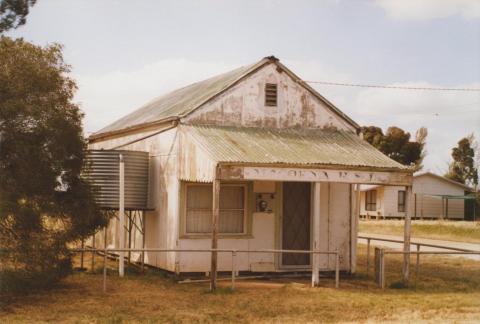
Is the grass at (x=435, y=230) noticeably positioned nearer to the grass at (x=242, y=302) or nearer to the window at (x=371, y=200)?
the window at (x=371, y=200)

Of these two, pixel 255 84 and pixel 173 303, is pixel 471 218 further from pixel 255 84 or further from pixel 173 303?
pixel 173 303

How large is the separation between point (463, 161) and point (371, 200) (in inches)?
679

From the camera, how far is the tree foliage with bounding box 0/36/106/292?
12.5m

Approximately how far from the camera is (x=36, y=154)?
1288 cm

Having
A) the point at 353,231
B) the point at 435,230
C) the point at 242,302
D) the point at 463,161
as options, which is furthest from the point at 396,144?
the point at 242,302

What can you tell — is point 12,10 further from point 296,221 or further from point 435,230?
point 435,230

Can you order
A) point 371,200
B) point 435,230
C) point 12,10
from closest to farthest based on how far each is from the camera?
1. point 12,10
2. point 435,230
3. point 371,200

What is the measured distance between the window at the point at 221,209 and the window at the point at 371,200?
33759 millimetres

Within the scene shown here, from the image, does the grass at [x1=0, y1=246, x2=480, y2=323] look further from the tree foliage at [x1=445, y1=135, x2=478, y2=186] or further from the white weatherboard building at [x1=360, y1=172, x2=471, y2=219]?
the tree foliage at [x1=445, y1=135, x2=478, y2=186]

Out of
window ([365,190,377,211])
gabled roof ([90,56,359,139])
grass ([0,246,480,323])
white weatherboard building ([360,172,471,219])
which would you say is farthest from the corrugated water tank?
window ([365,190,377,211])

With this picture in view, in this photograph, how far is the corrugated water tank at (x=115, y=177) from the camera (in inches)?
666

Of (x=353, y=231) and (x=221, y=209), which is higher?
(x=221, y=209)

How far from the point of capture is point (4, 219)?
1240 centimetres

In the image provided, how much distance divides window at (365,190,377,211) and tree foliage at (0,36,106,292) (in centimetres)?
3774
